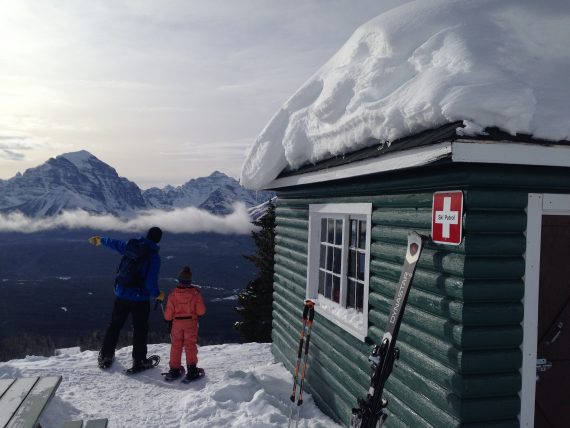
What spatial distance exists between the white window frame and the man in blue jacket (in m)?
2.54

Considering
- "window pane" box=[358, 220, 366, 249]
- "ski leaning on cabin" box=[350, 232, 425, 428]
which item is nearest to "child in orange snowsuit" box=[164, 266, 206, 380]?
"window pane" box=[358, 220, 366, 249]

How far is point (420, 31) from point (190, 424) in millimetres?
5078

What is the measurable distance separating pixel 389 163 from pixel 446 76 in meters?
0.83

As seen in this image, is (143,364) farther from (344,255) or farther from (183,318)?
(344,255)

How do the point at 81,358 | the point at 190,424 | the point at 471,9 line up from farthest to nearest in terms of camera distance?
1. the point at 81,358
2. the point at 190,424
3. the point at 471,9

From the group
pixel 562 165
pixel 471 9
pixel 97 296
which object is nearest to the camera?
pixel 562 165

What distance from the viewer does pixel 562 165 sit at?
12.2 feet

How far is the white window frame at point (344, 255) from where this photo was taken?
5438 millimetres

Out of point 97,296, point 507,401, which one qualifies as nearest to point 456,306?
point 507,401

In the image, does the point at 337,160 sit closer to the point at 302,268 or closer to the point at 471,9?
the point at 471,9

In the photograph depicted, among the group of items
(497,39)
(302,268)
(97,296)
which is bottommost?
(97,296)

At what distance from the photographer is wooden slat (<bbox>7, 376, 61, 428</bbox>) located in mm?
4188

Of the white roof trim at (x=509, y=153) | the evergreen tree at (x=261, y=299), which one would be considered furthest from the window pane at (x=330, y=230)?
the evergreen tree at (x=261, y=299)

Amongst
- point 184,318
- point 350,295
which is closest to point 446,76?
point 350,295
